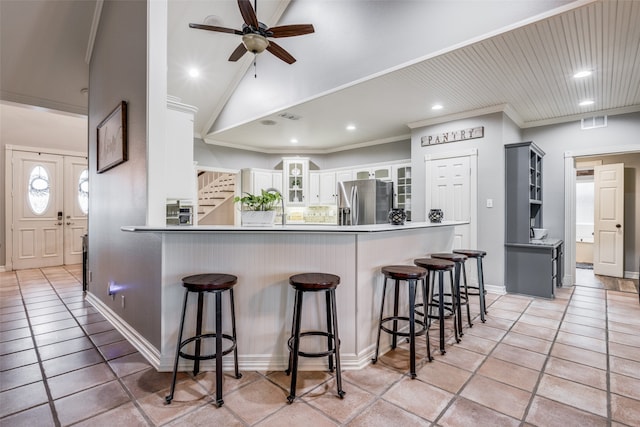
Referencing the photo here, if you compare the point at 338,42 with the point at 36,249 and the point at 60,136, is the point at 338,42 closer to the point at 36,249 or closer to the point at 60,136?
the point at 60,136

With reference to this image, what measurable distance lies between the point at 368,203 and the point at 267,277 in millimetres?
3188

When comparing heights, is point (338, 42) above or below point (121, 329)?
above

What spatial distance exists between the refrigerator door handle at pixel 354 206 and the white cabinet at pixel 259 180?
2.07 metres

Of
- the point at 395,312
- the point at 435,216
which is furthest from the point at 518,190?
the point at 395,312

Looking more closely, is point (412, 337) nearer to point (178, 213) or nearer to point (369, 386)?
point (369, 386)

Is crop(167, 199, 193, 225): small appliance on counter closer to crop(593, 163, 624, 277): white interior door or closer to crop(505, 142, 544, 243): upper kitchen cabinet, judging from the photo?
crop(505, 142, 544, 243): upper kitchen cabinet

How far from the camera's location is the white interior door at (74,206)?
6.41 m

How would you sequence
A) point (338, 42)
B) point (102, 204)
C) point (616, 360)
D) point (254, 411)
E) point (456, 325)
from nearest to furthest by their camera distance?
point (254, 411) < point (616, 360) < point (456, 325) < point (102, 204) < point (338, 42)

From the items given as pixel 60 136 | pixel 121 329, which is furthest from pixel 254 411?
pixel 60 136

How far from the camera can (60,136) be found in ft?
20.8

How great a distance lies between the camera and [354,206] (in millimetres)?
5418

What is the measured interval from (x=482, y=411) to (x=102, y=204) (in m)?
4.06

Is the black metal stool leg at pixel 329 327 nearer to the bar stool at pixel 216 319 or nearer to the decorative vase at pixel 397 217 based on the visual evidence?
the bar stool at pixel 216 319

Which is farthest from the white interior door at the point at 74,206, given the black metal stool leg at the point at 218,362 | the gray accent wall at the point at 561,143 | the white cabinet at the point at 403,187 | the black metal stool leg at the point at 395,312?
the gray accent wall at the point at 561,143
